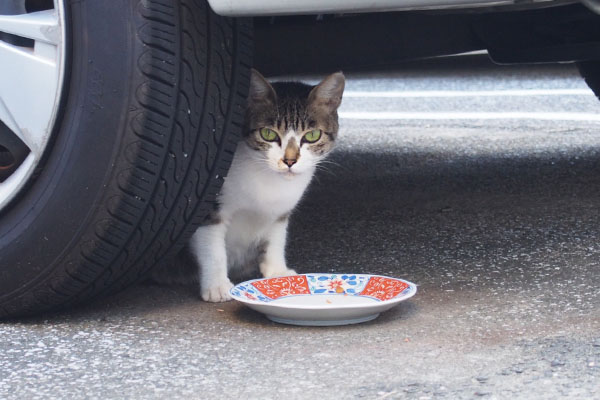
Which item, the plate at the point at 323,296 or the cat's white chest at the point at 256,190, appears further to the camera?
the cat's white chest at the point at 256,190

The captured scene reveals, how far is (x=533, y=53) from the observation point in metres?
2.88

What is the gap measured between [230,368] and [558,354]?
609mm

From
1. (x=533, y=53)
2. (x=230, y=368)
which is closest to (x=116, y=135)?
(x=230, y=368)

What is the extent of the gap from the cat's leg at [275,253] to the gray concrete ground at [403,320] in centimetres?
10

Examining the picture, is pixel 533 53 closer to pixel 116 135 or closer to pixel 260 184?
pixel 260 184

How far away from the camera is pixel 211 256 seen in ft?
7.95

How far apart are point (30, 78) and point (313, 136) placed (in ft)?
3.03

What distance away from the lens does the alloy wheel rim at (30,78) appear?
6.20ft

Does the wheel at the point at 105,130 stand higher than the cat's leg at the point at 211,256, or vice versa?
the wheel at the point at 105,130

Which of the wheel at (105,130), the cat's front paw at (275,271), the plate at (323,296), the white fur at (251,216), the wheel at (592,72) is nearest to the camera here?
the wheel at (105,130)

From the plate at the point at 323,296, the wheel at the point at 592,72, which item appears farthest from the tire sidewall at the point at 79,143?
the wheel at the point at 592,72

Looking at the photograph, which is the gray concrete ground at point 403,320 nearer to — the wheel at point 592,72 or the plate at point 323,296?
the plate at point 323,296

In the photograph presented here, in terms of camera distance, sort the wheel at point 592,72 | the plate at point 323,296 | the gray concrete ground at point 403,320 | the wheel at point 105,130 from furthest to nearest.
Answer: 1. the wheel at point 592,72
2. the plate at point 323,296
3. the wheel at point 105,130
4. the gray concrete ground at point 403,320

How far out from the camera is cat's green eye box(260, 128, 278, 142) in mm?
2545
